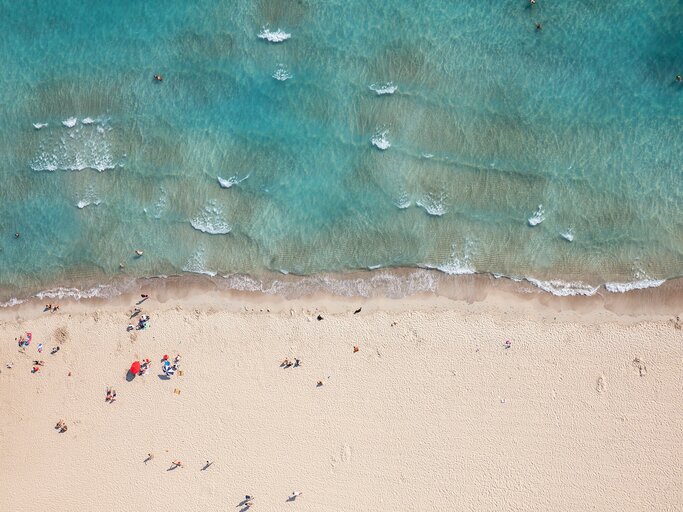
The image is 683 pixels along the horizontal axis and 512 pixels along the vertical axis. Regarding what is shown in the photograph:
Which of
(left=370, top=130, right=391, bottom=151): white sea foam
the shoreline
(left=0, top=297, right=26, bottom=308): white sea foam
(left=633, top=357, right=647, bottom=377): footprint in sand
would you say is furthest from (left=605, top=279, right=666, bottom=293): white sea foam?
(left=0, top=297, right=26, bottom=308): white sea foam

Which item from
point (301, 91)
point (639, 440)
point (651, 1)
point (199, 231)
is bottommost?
point (639, 440)

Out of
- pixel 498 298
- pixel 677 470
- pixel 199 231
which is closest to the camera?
pixel 677 470

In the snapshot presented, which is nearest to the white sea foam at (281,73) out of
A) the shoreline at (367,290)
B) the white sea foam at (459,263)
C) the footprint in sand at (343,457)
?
the shoreline at (367,290)

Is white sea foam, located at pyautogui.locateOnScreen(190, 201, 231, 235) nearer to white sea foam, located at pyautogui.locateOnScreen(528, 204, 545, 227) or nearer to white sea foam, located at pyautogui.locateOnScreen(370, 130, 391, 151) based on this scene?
white sea foam, located at pyautogui.locateOnScreen(370, 130, 391, 151)

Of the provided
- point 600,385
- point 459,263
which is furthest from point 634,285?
point 459,263

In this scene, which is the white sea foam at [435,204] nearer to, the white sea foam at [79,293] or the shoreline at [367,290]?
the shoreline at [367,290]

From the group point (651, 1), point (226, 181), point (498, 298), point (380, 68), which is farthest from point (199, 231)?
point (651, 1)

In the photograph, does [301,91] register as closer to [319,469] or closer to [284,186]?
[284,186]
